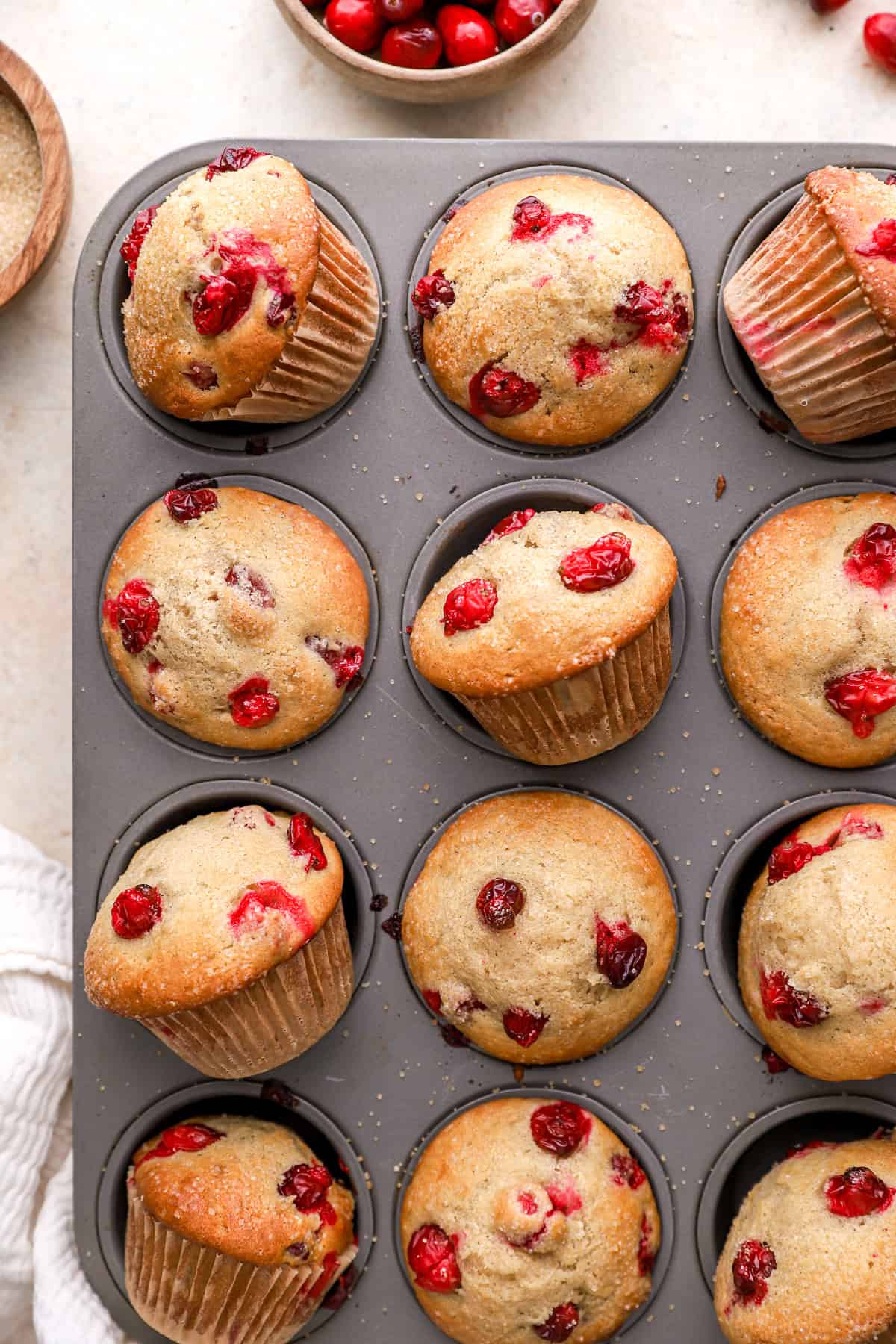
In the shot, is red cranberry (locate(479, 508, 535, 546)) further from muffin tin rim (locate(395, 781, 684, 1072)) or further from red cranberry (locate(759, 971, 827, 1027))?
red cranberry (locate(759, 971, 827, 1027))

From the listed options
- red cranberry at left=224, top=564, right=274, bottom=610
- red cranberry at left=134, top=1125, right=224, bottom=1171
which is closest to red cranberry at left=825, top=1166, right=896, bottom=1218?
red cranberry at left=134, top=1125, right=224, bottom=1171

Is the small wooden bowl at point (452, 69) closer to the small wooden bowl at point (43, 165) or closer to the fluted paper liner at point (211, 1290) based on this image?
the small wooden bowl at point (43, 165)

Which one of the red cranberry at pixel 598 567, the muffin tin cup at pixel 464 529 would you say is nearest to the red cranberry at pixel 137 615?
the muffin tin cup at pixel 464 529

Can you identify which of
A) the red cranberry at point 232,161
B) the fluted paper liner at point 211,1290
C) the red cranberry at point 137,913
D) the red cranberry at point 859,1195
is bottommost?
the fluted paper liner at point 211,1290

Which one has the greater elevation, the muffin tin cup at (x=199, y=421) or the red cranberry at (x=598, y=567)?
the muffin tin cup at (x=199, y=421)

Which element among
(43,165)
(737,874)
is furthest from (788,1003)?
(43,165)

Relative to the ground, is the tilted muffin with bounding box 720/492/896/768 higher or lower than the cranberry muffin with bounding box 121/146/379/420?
lower

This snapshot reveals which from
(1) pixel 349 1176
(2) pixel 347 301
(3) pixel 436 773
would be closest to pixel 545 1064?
(1) pixel 349 1176

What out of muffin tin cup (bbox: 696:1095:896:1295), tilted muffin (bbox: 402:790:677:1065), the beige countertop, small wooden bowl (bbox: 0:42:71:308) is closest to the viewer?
tilted muffin (bbox: 402:790:677:1065)
